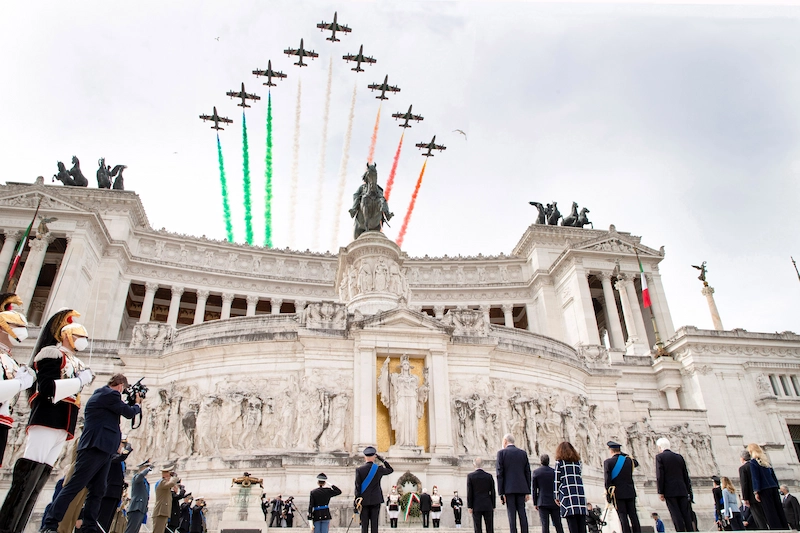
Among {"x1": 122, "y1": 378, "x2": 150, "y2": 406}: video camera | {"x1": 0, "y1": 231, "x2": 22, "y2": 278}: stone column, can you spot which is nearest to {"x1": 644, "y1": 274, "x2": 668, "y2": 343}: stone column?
{"x1": 122, "y1": 378, "x2": 150, "y2": 406}: video camera

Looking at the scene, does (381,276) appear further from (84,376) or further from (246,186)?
(246,186)

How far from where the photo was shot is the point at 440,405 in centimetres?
1842

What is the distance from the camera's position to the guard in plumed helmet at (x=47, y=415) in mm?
5730

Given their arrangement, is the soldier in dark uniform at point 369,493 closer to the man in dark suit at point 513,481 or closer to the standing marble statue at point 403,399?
→ the man in dark suit at point 513,481

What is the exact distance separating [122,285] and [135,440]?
37282 mm

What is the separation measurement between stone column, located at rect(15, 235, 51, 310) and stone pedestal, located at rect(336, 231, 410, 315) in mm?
30113

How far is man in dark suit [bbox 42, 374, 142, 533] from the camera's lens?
259 inches

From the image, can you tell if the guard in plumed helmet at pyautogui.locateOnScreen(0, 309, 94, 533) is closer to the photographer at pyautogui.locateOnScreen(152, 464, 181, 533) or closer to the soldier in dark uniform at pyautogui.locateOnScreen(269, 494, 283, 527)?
the photographer at pyautogui.locateOnScreen(152, 464, 181, 533)

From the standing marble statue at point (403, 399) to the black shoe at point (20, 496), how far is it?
12611 mm

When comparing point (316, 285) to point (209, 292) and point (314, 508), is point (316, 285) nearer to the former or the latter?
point (209, 292)

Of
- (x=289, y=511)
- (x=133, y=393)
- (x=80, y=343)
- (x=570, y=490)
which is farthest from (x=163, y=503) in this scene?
(x=570, y=490)

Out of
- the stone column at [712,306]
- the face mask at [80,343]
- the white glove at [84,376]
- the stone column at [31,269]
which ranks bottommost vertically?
the white glove at [84,376]

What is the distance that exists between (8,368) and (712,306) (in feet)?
154

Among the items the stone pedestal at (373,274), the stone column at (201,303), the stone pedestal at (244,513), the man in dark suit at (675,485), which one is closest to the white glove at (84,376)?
the stone pedestal at (244,513)
